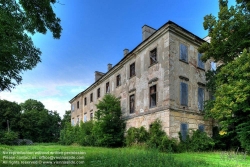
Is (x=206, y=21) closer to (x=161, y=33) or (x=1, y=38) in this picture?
(x=161, y=33)

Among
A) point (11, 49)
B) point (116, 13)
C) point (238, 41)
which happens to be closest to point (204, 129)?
point (238, 41)

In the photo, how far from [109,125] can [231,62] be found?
442 inches

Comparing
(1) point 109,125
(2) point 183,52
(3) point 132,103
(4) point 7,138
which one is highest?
(2) point 183,52

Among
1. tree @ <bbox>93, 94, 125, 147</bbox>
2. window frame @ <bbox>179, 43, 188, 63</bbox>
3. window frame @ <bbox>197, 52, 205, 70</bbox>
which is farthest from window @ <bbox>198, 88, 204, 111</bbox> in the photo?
tree @ <bbox>93, 94, 125, 147</bbox>

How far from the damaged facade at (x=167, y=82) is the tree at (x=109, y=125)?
34.5 inches

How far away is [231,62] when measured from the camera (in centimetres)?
1268

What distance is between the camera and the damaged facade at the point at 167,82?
1438 centimetres

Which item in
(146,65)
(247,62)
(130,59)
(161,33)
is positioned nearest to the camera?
(247,62)

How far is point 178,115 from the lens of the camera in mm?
14297

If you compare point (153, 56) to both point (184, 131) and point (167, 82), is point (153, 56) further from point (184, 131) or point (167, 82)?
point (184, 131)

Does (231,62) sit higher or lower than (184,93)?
higher

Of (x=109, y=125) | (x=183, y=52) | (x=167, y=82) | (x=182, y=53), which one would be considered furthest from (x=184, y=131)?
(x=109, y=125)

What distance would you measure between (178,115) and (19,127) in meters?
36.7

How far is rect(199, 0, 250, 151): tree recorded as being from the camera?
11572 millimetres
